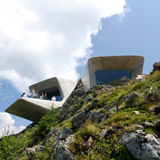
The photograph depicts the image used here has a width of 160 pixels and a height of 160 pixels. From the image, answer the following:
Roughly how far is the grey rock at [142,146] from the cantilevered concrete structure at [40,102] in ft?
36.5

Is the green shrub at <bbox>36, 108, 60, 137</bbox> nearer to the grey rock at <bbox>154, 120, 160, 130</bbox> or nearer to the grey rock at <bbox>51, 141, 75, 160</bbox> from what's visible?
the grey rock at <bbox>51, 141, 75, 160</bbox>

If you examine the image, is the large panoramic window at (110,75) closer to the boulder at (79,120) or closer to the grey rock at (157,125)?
the boulder at (79,120)

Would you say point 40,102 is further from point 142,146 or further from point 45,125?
point 142,146

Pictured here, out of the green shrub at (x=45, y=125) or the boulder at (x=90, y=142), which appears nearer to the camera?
the boulder at (x=90, y=142)

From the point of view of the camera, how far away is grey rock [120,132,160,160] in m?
3.04

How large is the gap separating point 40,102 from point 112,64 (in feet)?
34.4

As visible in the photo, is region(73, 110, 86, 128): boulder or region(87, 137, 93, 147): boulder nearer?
region(87, 137, 93, 147): boulder

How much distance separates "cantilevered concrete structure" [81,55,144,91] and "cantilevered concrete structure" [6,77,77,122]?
5616 mm

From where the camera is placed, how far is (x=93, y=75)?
1510 cm

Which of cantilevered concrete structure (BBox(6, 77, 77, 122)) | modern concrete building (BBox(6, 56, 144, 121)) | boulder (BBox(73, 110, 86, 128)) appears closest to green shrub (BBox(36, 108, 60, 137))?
cantilevered concrete structure (BBox(6, 77, 77, 122))

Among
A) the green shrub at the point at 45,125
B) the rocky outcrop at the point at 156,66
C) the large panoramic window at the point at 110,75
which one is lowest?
the green shrub at the point at 45,125

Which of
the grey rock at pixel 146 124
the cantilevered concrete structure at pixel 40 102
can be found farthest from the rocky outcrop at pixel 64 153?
the cantilevered concrete structure at pixel 40 102

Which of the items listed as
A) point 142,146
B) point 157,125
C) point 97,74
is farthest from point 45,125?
point 157,125

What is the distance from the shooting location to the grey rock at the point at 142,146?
3040 millimetres
